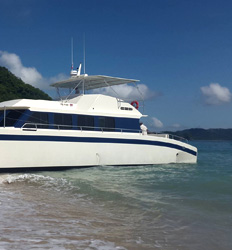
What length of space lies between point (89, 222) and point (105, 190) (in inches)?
145

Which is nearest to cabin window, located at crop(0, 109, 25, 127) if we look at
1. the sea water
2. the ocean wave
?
the sea water

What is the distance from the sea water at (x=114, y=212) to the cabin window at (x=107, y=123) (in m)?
3.15

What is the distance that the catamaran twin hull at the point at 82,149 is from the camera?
40.1ft

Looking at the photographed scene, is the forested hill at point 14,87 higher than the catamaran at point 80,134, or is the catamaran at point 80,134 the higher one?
the forested hill at point 14,87

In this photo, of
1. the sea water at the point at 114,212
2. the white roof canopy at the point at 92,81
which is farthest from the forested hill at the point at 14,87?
the sea water at the point at 114,212

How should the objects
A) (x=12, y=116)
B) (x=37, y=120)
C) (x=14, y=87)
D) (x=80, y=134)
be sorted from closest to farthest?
(x=12, y=116) < (x=37, y=120) < (x=80, y=134) < (x=14, y=87)

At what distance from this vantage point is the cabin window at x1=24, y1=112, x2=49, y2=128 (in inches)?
513

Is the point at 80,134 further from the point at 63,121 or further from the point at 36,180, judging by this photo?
the point at 36,180

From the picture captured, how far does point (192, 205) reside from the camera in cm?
810

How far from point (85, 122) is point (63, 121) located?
111cm

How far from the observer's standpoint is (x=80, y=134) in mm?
13875

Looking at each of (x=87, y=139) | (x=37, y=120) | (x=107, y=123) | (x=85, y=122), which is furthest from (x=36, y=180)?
(x=107, y=123)

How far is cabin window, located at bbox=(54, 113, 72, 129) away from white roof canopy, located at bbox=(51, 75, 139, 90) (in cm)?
211

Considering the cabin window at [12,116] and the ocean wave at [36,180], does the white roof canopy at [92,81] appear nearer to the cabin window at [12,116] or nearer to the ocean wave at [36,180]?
the cabin window at [12,116]
